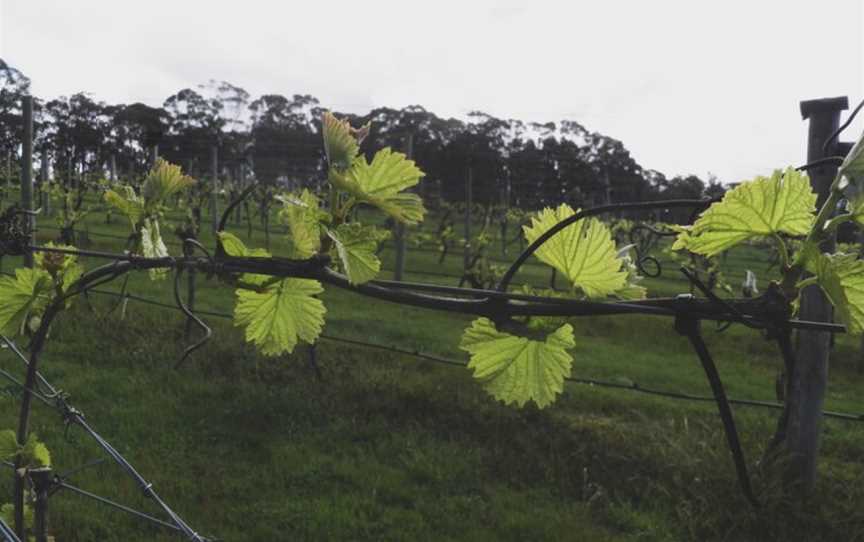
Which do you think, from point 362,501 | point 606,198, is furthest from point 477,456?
point 606,198

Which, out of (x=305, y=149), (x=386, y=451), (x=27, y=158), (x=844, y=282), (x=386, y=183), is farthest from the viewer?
(x=305, y=149)

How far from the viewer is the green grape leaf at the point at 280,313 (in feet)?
2.46

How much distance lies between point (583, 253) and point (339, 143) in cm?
25

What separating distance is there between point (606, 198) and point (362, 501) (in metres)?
23.7

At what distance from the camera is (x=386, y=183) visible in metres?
0.61

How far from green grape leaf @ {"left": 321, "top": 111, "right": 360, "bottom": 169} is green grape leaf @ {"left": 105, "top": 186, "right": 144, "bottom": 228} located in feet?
0.95

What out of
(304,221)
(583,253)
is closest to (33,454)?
(304,221)

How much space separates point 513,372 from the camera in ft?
2.01

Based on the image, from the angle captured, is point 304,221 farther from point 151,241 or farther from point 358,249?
point 151,241

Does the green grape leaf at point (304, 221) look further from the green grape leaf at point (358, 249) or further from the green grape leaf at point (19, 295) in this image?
the green grape leaf at point (19, 295)

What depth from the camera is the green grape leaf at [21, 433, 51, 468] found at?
40.3 inches

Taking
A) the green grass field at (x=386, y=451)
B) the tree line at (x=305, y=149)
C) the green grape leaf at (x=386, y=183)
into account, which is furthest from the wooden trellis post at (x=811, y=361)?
the tree line at (x=305, y=149)

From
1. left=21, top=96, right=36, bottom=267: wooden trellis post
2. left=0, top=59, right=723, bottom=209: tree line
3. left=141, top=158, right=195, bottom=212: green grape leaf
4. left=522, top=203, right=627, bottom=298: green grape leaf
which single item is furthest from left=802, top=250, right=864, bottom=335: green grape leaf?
left=0, top=59, right=723, bottom=209: tree line

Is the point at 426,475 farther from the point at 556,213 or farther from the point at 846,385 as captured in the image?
the point at 846,385
